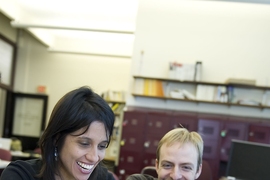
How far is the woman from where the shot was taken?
54.0 inches

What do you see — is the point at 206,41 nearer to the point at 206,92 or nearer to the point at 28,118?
the point at 206,92

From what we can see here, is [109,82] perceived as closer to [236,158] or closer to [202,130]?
[202,130]

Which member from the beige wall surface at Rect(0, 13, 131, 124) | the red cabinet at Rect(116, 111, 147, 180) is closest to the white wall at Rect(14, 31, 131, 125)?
the beige wall surface at Rect(0, 13, 131, 124)

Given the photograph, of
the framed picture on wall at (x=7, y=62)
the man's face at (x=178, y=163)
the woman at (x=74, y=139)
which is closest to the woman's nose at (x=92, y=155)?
the woman at (x=74, y=139)

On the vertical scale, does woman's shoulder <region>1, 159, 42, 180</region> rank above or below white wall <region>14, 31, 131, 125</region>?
below

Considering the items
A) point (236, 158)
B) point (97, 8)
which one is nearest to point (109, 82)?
point (97, 8)

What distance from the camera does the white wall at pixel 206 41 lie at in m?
5.63

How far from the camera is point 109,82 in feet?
28.7

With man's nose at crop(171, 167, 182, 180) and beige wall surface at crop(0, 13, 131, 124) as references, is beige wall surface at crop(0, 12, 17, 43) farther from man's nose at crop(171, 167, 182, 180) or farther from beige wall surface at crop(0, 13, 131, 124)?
man's nose at crop(171, 167, 182, 180)

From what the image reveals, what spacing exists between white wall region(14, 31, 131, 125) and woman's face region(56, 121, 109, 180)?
723 centimetres

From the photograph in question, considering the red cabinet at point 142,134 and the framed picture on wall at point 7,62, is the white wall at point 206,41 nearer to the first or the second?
the red cabinet at point 142,134

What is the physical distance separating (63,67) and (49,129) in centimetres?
782

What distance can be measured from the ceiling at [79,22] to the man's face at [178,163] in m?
4.83

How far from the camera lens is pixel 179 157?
1631 mm
